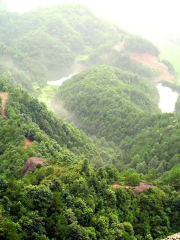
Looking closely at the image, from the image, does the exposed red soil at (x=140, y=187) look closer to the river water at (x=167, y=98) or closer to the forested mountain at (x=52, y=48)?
the river water at (x=167, y=98)

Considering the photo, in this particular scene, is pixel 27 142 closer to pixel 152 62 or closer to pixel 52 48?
pixel 52 48

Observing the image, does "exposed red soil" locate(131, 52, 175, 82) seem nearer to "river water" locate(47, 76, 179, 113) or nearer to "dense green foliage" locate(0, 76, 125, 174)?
"river water" locate(47, 76, 179, 113)

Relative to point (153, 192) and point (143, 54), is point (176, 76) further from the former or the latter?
point (153, 192)

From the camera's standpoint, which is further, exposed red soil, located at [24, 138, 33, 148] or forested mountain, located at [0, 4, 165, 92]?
forested mountain, located at [0, 4, 165, 92]

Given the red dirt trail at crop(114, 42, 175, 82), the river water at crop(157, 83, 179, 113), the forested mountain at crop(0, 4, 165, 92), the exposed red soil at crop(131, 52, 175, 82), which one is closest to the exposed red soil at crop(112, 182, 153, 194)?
the river water at crop(157, 83, 179, 113)

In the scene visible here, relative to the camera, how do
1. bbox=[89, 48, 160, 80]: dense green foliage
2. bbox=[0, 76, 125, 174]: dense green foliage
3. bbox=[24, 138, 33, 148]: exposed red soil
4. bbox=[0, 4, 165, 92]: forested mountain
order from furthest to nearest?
1. bbox=[89, 48, 160, 80]: dense green foliage
2. bbox=[0, 4, 165, 92]: forested mountain
3. bbox=[24, 138, 33, 148]: exposed red soil
4. bbox=[0, 76, 125, 174]: dense green foliage

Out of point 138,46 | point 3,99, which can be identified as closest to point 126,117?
point 3,99

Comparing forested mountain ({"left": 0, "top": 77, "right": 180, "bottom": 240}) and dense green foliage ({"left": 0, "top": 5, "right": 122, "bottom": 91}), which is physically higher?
dense green foliage ({"left": 0, "top": 5, "right": 122, "bottom": 91})
